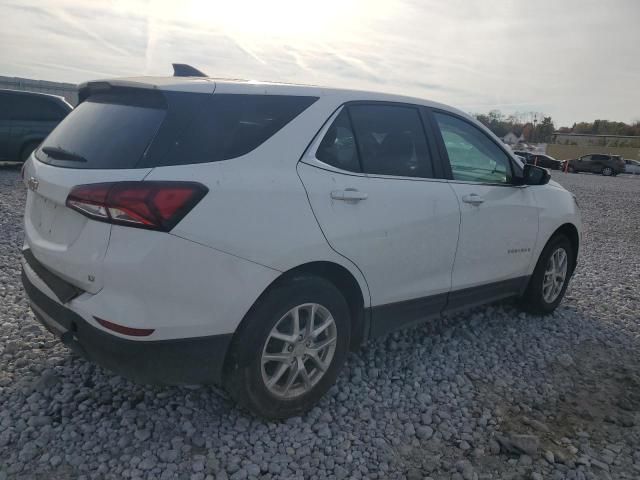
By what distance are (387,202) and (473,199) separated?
921mm

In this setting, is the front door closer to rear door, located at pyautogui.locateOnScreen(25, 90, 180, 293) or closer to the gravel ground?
the gravel ground

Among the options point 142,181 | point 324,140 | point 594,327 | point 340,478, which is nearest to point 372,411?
point 340,478

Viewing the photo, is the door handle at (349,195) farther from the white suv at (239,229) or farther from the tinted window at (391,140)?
the tinted window at (391,140)

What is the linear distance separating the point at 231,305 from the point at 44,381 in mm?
1438

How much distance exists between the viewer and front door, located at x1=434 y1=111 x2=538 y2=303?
12.6 feet

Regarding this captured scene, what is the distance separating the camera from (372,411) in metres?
3.22

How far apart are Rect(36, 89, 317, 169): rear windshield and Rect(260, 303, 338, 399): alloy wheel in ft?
3.01

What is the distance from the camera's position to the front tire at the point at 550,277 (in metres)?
4.81

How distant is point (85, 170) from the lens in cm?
255

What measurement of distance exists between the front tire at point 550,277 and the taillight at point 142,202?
346 cm

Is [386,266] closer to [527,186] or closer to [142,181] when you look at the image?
[142,181]

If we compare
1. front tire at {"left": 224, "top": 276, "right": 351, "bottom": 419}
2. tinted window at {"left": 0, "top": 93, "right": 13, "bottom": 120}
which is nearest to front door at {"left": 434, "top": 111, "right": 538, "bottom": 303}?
front tire at {"left": 224, "top": 276, "right": 351, "bottom": 419}

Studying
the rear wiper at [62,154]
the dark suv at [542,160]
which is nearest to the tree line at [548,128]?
the dark suv at [542,160]

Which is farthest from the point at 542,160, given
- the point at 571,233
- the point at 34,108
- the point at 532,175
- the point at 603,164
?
the point at 532,175
